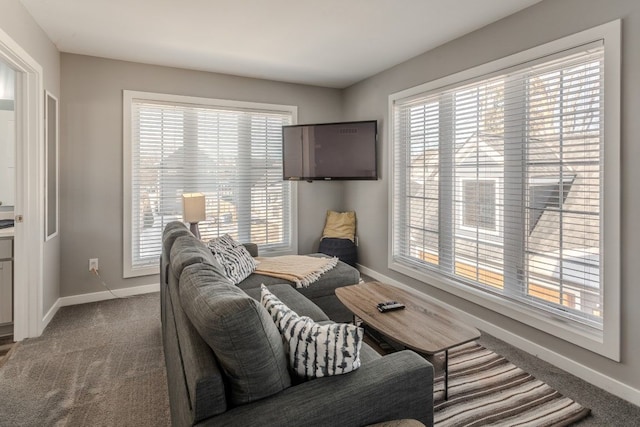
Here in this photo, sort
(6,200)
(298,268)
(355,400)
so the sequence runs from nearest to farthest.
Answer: (355,400) < (298,268) < (6,200)

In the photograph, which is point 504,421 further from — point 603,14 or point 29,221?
point 29,221

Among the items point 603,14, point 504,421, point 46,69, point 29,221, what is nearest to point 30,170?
point 29,221

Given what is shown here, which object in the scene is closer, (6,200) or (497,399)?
(497,399)

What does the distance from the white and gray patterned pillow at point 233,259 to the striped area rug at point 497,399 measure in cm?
162

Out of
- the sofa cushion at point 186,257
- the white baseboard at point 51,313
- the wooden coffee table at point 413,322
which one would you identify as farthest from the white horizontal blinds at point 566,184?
the white baseboard at point 51,313

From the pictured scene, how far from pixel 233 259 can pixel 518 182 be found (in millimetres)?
2301

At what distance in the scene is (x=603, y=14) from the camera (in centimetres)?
207

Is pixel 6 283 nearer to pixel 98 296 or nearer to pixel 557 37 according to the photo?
pixel 98 296

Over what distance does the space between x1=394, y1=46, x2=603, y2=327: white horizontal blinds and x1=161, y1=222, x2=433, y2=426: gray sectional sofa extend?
5.31ft

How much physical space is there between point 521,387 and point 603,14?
2314 mm

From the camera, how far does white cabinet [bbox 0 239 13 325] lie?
274 cm

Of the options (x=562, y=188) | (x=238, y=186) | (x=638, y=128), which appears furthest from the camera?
(x=238, y=186)

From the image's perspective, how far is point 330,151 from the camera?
4.20m

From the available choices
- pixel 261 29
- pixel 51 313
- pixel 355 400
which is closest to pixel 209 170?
pixel 261 29
